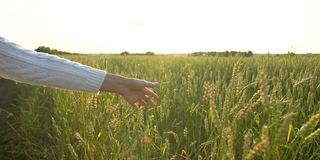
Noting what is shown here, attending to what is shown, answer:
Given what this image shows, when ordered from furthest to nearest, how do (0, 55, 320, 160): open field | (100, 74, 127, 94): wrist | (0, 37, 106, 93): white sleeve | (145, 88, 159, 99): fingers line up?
(145, 88, 159, 99): fingers
(100, 74, 127, 94): wrist
(0, 37, 106, 93): white sleeve
(0, 55, 320, 160): open field


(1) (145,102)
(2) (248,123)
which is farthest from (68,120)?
(1) (145,102)

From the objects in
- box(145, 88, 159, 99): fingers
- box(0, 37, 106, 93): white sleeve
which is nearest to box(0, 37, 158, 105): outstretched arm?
box(0, 37, 106, 93): white sleeve

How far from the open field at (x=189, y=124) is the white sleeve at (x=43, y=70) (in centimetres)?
17

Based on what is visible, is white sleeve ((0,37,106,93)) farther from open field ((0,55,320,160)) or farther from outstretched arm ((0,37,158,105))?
open field ((0,55,320,160))

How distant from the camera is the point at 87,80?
1.51 m

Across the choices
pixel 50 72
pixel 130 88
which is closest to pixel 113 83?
pixel 130 88

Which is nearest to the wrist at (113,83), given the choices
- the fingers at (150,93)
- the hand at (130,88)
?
the hand at (130,88)

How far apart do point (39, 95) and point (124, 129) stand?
3.04 m

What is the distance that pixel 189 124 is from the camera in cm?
249

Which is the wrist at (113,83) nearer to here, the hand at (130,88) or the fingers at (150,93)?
the hand at (130,88)

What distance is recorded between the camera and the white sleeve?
141 cm

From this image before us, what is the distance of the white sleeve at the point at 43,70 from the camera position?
1411 mm

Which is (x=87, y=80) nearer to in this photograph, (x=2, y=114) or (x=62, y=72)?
(x=62, y=72)

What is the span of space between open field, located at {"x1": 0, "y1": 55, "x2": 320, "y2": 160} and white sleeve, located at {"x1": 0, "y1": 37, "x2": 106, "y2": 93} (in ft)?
0.56
